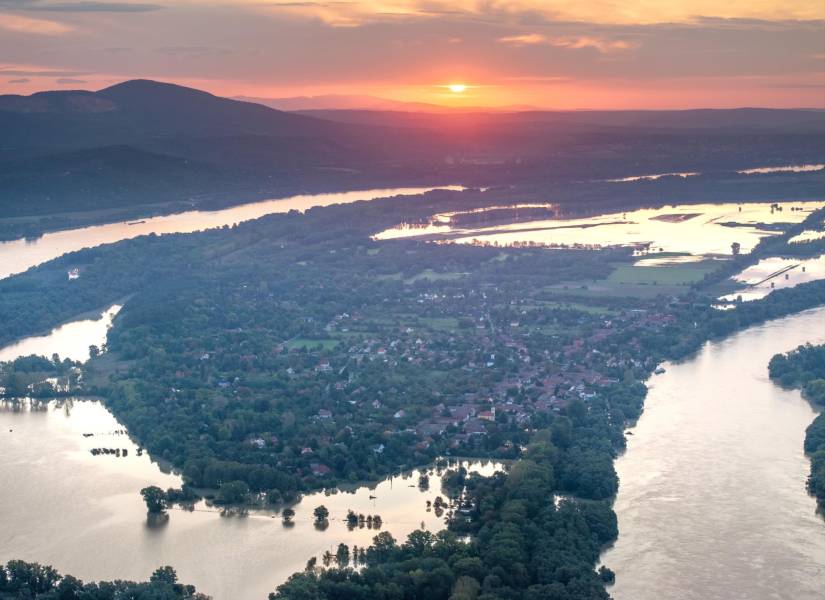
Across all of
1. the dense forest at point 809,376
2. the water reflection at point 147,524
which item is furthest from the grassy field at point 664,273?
the water reflection at point 147,524

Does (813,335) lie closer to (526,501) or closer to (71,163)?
(526,501)

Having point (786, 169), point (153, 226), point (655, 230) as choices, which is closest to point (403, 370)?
point (655, 230)

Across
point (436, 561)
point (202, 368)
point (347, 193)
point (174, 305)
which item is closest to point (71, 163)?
point (347, 193)

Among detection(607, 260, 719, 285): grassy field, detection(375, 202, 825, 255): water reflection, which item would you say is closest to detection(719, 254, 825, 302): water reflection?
detection(607, 260, 719, 285): grassy field

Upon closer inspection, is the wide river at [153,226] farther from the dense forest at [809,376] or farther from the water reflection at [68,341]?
the dense forest at [809,376]

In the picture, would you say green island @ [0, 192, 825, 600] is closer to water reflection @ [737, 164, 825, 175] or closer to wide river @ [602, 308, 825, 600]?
wide river @ [602, 308, 825, 600]

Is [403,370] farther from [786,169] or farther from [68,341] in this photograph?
[786,169]
